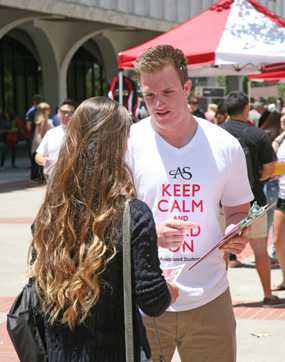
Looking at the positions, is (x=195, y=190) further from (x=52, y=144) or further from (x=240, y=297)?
(x=52, y=144)

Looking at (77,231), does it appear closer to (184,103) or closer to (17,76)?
(184,103)

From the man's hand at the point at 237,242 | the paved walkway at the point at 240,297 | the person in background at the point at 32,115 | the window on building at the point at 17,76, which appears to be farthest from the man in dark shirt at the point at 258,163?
the window on building at the point at 17,76

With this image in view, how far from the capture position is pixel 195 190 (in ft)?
10.5

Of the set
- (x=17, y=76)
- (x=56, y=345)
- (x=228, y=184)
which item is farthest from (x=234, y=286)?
(x=17, y=76)

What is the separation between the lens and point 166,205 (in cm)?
322

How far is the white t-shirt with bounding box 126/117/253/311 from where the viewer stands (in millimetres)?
3195

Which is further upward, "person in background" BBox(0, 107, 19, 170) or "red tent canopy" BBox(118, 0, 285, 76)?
"red tent canopy" BBox(118, 0, 285, 76)

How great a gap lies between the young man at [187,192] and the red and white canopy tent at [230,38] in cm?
610

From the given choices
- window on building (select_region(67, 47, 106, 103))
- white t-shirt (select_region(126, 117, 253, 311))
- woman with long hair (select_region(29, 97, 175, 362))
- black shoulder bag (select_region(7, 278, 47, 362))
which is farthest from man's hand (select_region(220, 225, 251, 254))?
window on building (select_region(67, 47, 106, 103))

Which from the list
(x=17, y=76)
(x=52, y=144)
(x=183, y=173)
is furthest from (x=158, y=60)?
(x=17, y=76)

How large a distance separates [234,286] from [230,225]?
4.27m

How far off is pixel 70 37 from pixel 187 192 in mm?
24375

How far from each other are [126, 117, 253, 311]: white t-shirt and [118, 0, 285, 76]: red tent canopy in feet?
20.0

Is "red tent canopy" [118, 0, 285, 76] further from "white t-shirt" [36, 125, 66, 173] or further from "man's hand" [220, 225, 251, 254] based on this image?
"man's hand" [220, 225, 251, 254]
